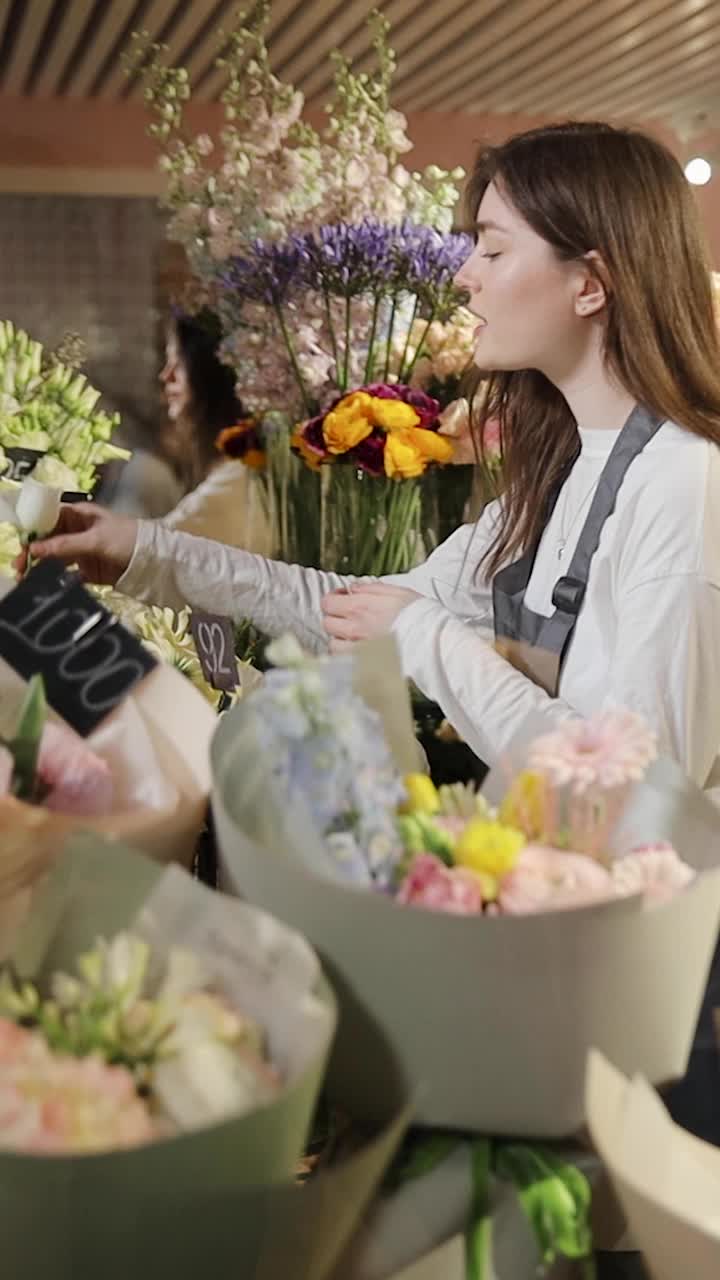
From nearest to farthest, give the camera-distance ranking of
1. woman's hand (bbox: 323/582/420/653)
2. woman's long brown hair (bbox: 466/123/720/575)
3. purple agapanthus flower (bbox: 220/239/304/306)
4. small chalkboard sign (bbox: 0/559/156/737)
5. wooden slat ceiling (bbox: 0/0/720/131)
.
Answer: small chalkboard sign (bbox: 0/559/156/737) < woman's hand (bbox: 323/582/420/653) < woman's long brown hair (bbox: 466/123/720/575) < purple agapanthus flower (bbox: 220/239/304/306) < wooden slat ceiling (bbox: 0/0/720/131)

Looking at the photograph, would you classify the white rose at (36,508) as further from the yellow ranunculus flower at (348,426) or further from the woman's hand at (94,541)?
the yellow ranunculus flower at (348,426)

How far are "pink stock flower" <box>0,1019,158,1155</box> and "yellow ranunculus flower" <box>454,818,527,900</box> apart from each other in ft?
0.68

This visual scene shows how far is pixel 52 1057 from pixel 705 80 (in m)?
5.86

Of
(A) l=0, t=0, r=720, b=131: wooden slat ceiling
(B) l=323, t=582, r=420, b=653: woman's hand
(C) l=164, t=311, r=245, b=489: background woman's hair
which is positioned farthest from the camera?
(A) l=0, t=0, r=720, b=131: wooden slat ceiling

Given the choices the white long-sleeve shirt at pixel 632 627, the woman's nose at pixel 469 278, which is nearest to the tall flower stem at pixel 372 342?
the woman's nose at pixel 469 278

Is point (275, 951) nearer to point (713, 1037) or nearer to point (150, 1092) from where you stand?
point (150, 1092)

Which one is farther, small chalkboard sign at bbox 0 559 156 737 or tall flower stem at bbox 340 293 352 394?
tall flower stem at bbox 340 293 352 394

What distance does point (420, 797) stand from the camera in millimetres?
750

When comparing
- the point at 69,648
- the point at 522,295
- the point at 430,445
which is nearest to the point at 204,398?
the point at 430,445

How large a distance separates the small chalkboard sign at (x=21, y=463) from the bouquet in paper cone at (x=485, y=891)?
0.77m

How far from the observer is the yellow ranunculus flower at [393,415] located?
6.55ft

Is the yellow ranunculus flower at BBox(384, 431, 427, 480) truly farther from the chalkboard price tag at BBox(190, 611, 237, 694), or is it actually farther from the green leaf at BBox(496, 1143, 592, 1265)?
the green leaf at BBox(496, 1143, 592, 1265)

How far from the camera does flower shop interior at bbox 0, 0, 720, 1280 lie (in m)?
0.60

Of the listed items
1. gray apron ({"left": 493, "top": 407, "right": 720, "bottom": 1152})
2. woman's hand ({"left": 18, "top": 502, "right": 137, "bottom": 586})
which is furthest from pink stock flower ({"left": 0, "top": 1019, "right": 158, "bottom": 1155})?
woman's hand ({"left": 18, "top": 502, "right": 137, "bottom": 586})
